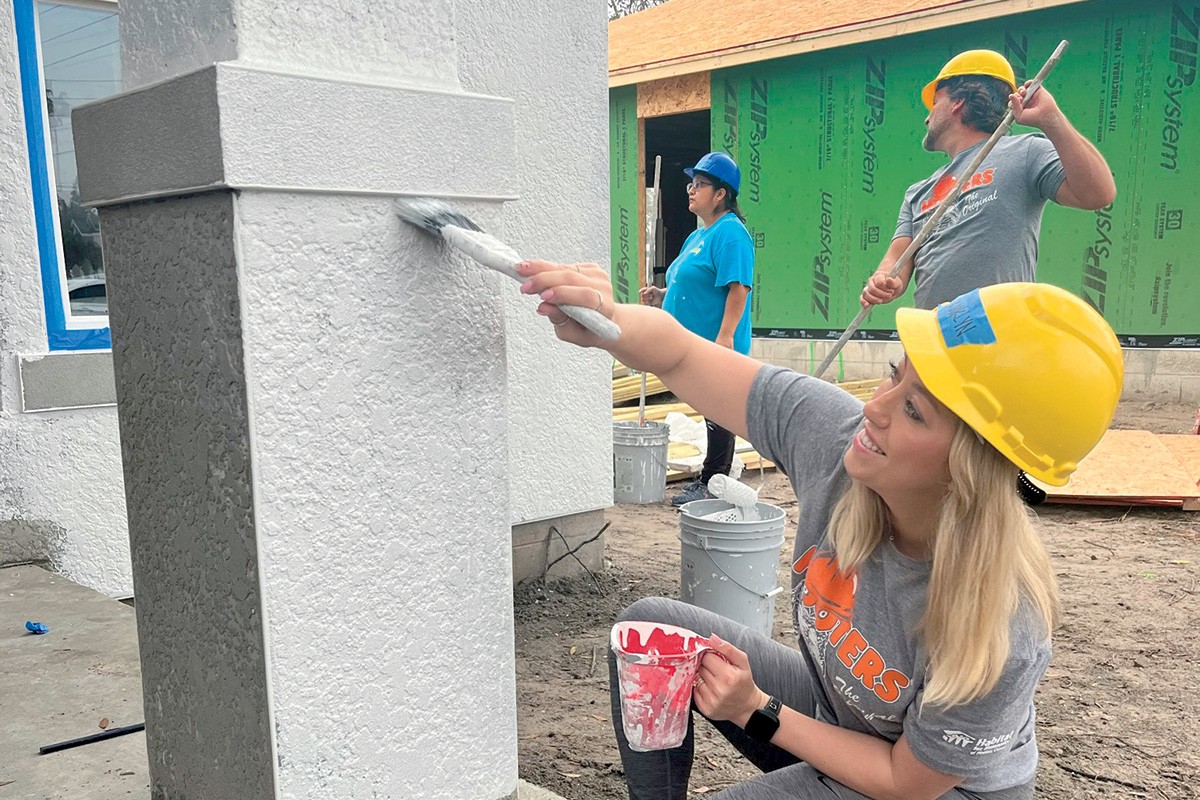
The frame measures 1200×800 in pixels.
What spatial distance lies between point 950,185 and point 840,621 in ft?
8.76

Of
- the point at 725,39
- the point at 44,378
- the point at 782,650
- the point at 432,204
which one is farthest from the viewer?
the point at 725,39

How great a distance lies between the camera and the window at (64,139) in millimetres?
3562

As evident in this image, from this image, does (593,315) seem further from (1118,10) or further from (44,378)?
(1118,10)

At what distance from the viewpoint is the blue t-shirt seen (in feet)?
17.9

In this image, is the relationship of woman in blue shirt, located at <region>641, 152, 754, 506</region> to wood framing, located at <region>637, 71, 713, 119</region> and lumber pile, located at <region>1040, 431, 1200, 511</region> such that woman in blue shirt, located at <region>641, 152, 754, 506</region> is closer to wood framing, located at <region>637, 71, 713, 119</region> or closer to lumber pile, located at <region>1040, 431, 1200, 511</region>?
lumber pile, located at <region>1040, 431, 1200, 511</region>

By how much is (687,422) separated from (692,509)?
385 cm

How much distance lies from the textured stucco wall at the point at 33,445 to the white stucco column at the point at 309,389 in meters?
2.22

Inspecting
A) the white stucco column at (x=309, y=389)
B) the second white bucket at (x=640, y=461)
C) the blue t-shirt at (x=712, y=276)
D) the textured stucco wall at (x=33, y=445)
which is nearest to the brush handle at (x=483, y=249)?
the white stucco column at (x=309, y=389)

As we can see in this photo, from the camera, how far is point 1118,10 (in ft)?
29.6

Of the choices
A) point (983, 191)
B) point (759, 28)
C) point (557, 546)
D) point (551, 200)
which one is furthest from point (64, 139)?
point (759, 28)

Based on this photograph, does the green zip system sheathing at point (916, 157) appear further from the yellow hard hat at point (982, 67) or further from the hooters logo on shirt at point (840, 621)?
the hooters logo on shirt at point (840, 621)

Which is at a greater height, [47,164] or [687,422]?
[47,164]

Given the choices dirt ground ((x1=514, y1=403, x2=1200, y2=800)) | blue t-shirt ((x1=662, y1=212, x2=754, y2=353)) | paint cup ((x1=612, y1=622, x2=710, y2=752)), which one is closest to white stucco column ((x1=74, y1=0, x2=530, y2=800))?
paint cup ((x1=612, y1=622, x2=710, y2=752))

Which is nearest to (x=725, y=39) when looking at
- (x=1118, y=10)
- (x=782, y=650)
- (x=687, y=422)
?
(x=1118, y=10)
